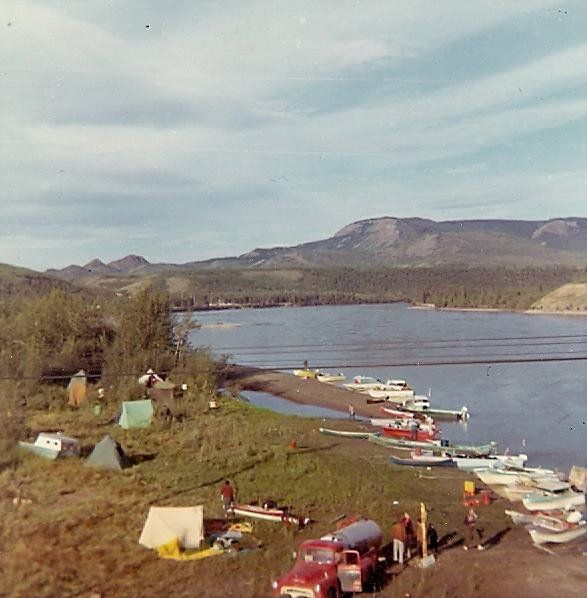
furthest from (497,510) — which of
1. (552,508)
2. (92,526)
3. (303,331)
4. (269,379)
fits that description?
(303,331)

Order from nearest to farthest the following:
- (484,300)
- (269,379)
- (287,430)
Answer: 1. (287,430)
2. (269,379)
3. (484,300)

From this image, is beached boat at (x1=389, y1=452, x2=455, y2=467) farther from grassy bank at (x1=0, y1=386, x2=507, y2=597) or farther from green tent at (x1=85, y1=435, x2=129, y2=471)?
green tent at (x1=85, y1=435, x2=129, y2=471)

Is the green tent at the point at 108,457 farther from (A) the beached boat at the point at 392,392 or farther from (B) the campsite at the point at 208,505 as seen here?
(A) the beached boat at the point at 392,392

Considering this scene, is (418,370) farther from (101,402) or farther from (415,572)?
(415,572)

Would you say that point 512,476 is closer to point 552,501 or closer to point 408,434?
point 552,501

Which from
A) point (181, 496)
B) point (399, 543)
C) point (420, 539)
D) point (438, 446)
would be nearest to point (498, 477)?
point (438, 446)

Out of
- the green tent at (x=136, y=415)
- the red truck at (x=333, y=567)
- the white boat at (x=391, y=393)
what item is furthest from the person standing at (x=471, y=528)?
the white boat at (x=391, y=393)

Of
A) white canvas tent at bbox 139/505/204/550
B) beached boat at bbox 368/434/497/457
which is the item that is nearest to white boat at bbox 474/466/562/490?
beached boat at bbox 368/434/497/457
